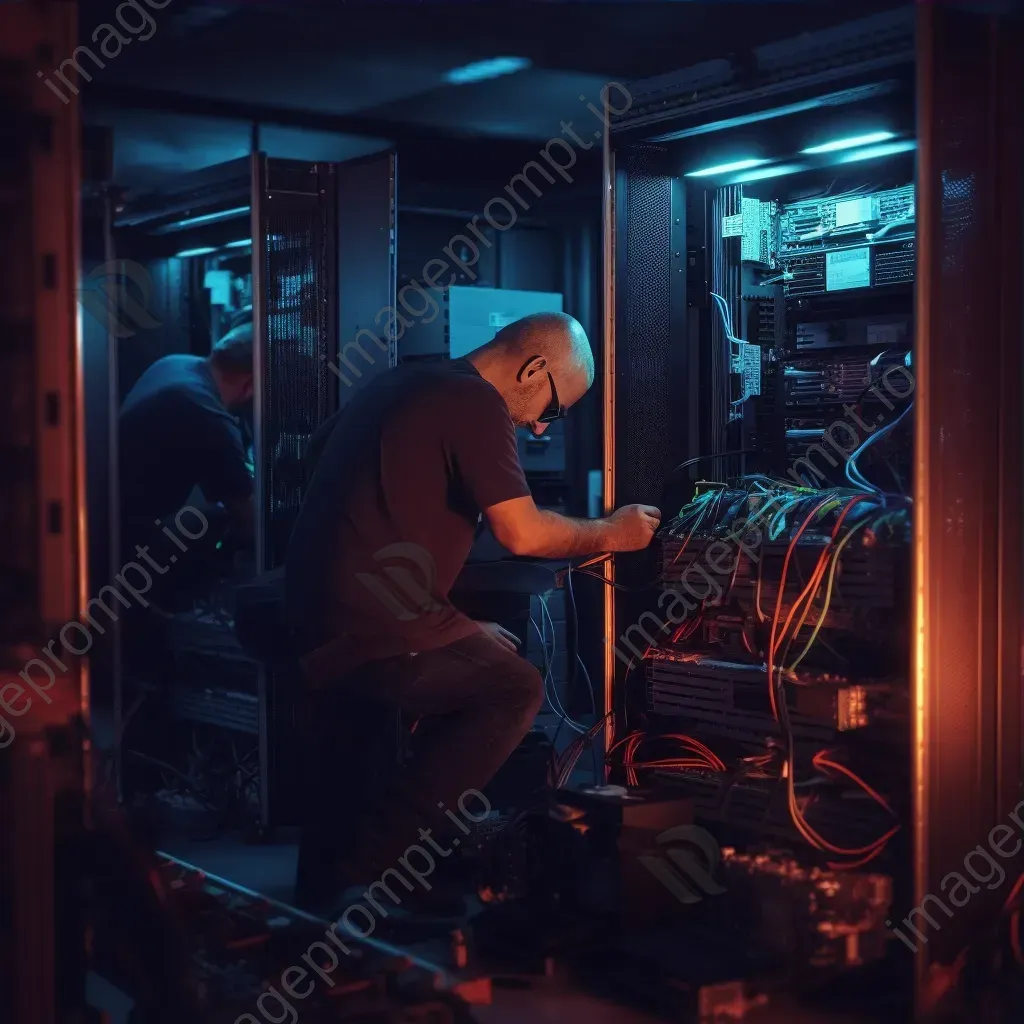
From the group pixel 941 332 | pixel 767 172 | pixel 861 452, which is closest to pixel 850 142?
pixel 767 172

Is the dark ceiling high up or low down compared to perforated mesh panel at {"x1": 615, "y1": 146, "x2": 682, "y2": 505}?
up

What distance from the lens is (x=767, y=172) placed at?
3.25 metres

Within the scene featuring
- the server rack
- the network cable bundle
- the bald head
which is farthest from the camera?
the bald head

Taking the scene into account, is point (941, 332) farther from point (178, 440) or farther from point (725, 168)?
point (178, 440)

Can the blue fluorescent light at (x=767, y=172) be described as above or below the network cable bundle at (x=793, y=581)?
above

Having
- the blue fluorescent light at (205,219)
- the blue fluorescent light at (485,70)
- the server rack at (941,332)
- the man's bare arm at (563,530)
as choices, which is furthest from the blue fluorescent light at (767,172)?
the blue fluorescent light at (485,70)

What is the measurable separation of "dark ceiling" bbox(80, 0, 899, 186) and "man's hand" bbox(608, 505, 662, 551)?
5.93 ft

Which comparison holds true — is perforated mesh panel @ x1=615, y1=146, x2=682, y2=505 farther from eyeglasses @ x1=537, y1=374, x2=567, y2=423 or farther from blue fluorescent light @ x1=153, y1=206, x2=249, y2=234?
blue fluorescent light @ x1=153, y1=206, x2=249, y2=234

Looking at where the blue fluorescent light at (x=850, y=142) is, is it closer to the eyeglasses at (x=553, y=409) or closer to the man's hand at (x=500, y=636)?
the eyeglasses at (x=553, y=409)

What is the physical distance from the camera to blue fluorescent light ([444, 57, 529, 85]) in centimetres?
504

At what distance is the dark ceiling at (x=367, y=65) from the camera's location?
14.7 feet

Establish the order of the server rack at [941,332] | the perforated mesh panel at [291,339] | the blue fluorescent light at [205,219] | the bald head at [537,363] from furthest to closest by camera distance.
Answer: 1. the blue fluorescent light at [205,219]
2. the perforated mesh panel at [291,339]
3. the bald head at [537,363]
4. the server rack at [941,332]

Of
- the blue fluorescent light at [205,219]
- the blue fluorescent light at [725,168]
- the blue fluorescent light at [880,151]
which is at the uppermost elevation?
the blue fluorescent light at [205,219]

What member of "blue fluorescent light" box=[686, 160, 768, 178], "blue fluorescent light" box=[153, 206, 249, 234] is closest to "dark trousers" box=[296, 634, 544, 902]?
"blue fluorescent light" box=[686, 160, 768, 178]
